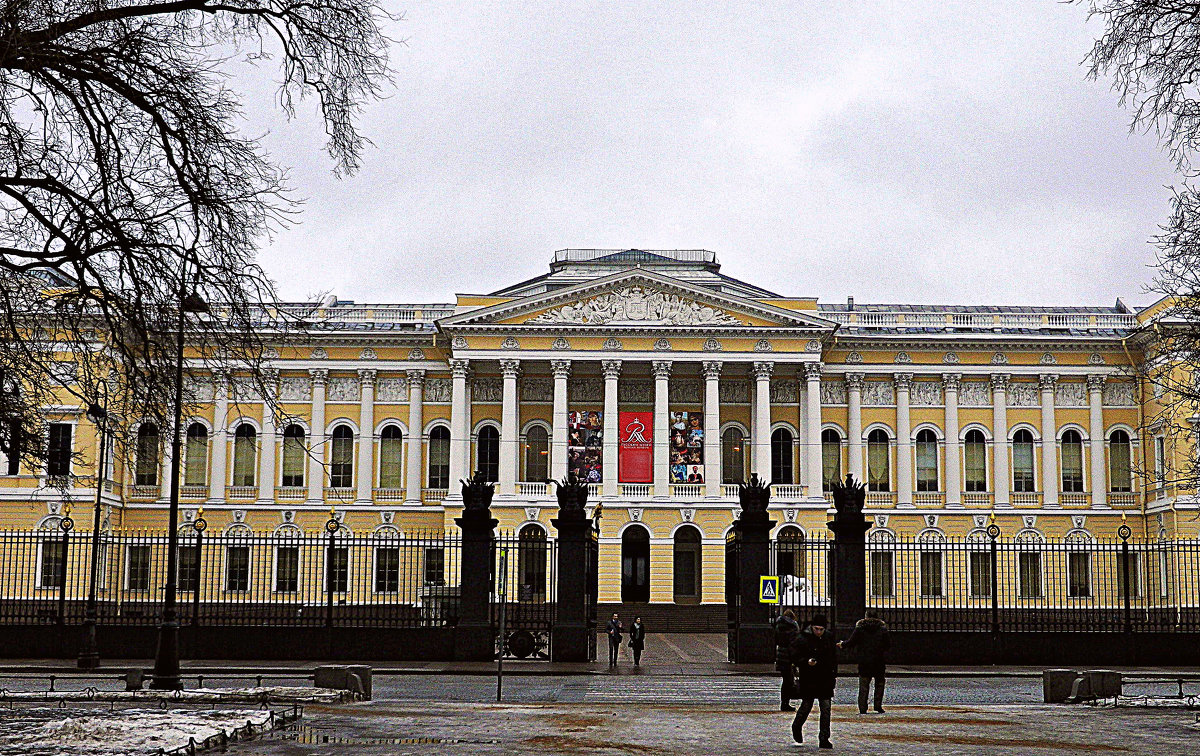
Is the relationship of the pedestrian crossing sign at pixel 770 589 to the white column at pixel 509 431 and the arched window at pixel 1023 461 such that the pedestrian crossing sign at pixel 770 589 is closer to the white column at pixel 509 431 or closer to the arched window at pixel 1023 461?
the white column at pixel 509 431

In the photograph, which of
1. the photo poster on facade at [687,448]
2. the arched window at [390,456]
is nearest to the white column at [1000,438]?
the photo poster on facade at [687,448]

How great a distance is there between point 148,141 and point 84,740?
5691mm

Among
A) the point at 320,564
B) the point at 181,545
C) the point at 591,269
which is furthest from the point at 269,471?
the point at 591,269

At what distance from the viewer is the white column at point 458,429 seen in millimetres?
60219

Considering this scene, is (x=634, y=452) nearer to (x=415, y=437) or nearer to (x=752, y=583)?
(x=415, y=437)

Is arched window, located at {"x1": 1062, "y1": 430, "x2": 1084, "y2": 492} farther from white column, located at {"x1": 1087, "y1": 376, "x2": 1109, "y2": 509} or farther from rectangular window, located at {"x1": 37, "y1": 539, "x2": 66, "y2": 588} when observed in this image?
rectangular window, located at {"x1": 37, "y1": 539, "x2": 66, "y2": 588}

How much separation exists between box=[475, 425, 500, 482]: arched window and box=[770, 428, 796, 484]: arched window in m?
12.5

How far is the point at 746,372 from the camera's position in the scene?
61.5 meters

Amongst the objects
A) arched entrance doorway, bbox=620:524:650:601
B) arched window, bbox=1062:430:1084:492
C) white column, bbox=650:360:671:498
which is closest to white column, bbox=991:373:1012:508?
arched window, bbox=1062:430:1084:492

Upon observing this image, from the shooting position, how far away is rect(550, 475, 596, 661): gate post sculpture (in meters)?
28.4

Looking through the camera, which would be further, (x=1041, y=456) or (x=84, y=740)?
(x=1041, y=456)

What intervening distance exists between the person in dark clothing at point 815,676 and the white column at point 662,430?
44.6 metres

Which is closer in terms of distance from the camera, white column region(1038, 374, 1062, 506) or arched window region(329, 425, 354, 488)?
white column region(1038, 374, 1062, 506)

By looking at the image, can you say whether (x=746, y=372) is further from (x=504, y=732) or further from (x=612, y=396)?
(x=504, y=732)
